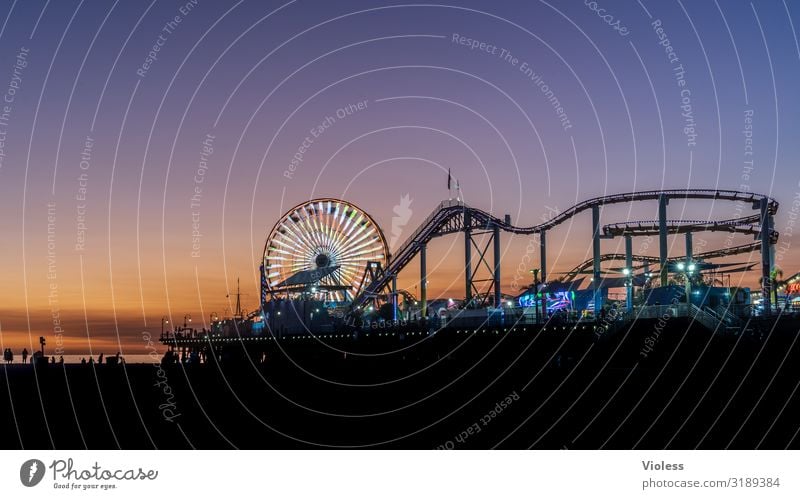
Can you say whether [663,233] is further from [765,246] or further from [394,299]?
[394,299]

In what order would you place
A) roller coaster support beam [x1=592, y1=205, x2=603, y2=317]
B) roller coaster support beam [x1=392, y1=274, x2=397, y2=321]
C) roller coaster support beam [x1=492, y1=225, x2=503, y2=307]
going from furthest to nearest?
roller coaster support beam [x1=392, y1=274, x2=397, y2=321] < roller coaster support beam [x1=492, y1=225, x2=503, y2=307] < roller coaster support beam [x1=592, y1=205, x2=603, y2=317]

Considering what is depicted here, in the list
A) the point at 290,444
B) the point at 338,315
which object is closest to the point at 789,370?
the point at 290,444

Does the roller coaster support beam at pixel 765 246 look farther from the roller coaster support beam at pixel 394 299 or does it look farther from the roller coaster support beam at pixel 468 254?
the roller coaster support beam at pixel 394 299
